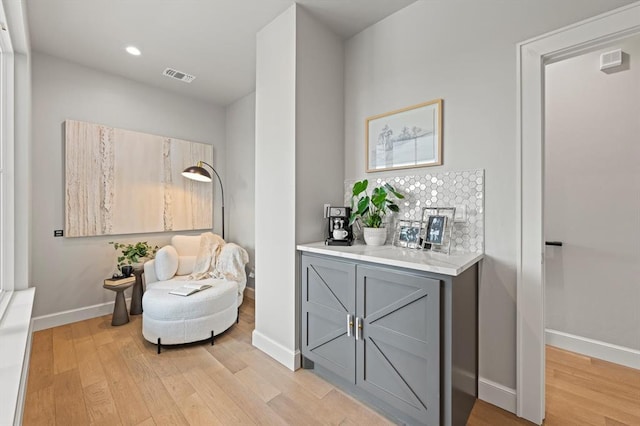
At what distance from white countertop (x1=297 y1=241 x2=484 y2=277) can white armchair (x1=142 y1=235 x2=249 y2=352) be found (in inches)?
45.1

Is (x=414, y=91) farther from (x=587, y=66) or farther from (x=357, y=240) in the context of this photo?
(x=587, y=66)

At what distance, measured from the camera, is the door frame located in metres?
1.55

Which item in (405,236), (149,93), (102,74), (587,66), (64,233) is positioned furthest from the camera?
(149,93)

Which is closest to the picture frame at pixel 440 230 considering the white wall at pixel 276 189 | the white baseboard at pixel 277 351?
the white wall at pixel 276 189

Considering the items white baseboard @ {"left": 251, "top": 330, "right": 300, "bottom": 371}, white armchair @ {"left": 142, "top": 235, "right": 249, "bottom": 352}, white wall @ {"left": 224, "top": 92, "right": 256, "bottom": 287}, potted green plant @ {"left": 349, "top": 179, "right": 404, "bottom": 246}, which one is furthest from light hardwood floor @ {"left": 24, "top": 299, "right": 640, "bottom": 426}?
white wall @ {"left": 224, "top": 92, "right": 256, "bottom": 287}

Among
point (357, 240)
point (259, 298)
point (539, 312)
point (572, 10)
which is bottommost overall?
point (259, 298)

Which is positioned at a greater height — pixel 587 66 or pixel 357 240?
pixel 587 66

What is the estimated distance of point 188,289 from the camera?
243 centimetres

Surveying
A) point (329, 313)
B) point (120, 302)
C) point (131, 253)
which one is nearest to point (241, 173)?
point (131, 253)

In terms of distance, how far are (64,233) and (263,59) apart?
2.74 m

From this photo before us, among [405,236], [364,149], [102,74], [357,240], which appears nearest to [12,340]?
[357,240]

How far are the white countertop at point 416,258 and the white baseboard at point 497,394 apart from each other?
0.81 metres

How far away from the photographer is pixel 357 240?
2381 millimetres

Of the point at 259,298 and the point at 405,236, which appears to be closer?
the point at 405,236
